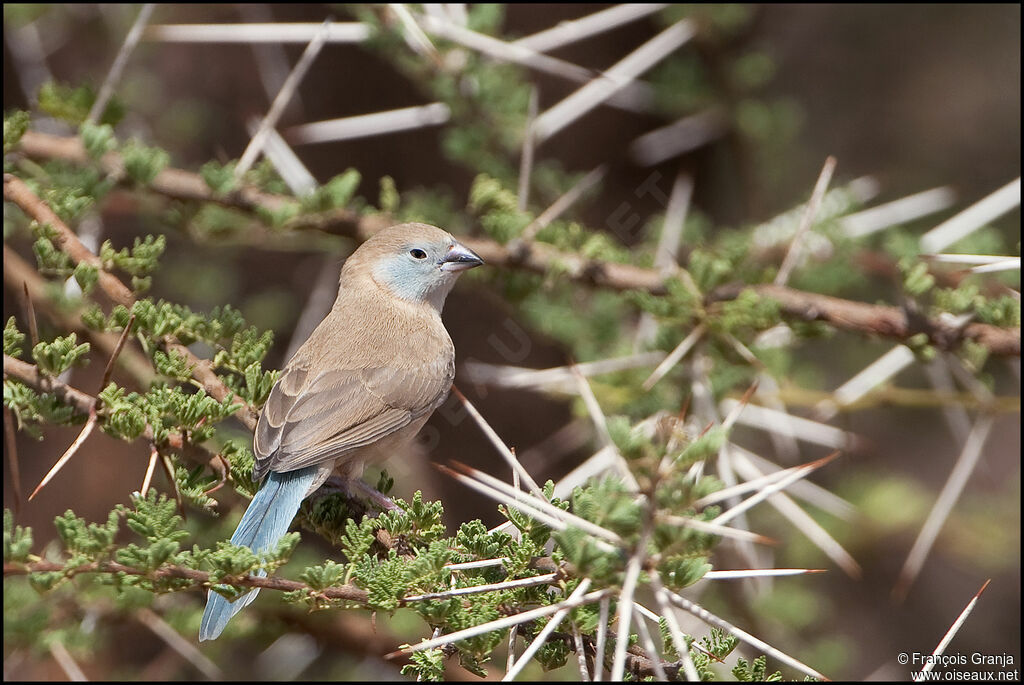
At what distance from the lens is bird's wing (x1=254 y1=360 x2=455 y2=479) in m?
3.06

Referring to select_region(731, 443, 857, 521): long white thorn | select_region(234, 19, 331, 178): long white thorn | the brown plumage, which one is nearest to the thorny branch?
select_region(234, 19, 331, 178): long white thorn

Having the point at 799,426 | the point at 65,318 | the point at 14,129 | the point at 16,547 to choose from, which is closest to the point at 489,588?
the point at 16,547

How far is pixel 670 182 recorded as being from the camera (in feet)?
20.7

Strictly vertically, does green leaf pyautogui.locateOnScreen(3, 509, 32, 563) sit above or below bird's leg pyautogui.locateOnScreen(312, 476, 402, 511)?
above

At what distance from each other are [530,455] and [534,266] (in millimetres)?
1979

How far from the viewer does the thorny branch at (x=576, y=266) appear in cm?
328

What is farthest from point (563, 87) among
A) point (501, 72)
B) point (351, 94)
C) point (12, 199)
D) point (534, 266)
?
point (12, 199)

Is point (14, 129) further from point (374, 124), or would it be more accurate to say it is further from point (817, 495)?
point (817, 495)

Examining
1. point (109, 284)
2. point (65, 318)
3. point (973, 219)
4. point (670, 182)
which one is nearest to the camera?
point (109, 284)

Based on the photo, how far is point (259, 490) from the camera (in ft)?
9.87

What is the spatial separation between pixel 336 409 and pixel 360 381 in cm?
18

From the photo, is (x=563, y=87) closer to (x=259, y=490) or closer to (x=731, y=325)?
(x=731, y=325)

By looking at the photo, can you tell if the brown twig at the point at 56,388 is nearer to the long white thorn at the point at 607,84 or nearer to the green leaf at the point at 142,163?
the green leaf at the point at 142,163

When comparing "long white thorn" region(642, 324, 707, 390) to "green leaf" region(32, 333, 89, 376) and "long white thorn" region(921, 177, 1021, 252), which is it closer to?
"long white thorn" region(921, 177, 1021, 252)
